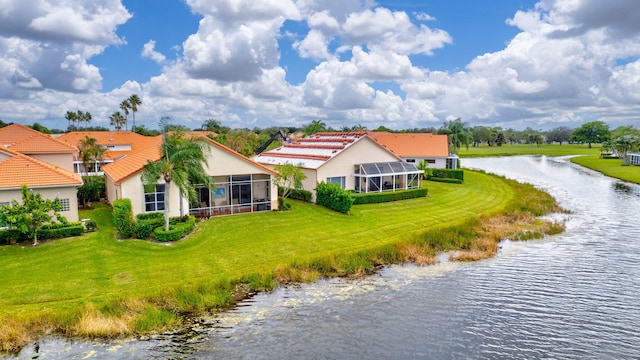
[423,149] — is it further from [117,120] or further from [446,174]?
[117,120]

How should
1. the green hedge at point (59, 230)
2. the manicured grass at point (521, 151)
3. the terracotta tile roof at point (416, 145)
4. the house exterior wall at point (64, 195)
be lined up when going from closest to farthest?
the green hedge at point (59, 230), the house exterior wall at point (64, 195), the terracotta tile roof at point (416, 145), the manicured grass at point (521, 151)

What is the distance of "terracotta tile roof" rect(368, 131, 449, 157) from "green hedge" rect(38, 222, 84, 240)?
1700 inches

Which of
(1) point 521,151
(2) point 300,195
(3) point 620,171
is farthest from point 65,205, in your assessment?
(1) point 521,151

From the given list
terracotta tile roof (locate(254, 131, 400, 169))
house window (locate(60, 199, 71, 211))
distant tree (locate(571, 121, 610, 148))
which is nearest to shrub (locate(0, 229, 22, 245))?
house window (locate(60, 199, 71, 211))

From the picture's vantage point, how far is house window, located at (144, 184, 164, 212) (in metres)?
29.6

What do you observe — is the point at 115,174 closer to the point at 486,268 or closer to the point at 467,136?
the point at 486,268

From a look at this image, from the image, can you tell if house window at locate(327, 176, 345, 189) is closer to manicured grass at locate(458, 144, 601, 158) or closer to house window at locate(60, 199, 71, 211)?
house window at locate(60, 199, 71, 211)

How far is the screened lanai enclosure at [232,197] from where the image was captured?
1318 inches

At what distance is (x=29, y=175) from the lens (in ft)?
88.6

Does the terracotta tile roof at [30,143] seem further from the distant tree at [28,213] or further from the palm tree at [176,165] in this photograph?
the palm tree at [176,165]

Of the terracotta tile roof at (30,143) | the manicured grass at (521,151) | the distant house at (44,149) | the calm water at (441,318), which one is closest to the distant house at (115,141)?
the terracotta tile roof at (30,143)

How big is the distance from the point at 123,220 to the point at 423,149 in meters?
46.7

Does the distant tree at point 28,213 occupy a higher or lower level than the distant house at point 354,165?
lower

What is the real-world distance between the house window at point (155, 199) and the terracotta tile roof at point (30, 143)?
1620 cm
